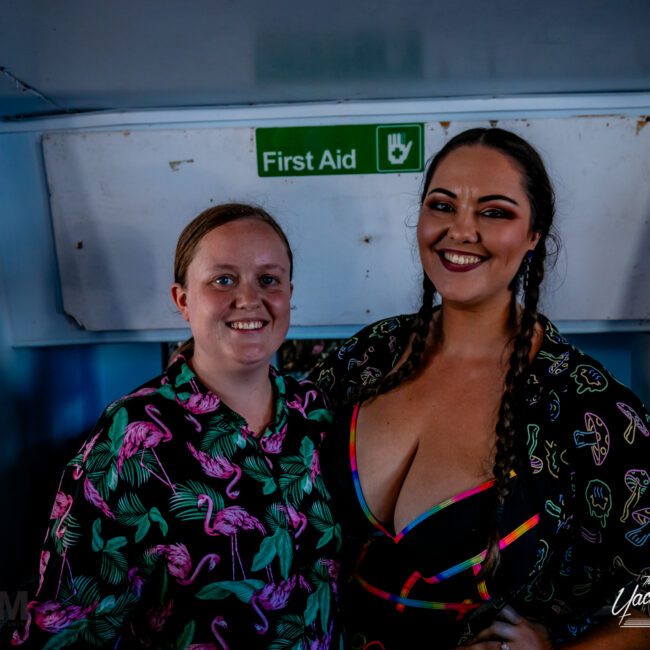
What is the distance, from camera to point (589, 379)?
1.15 m

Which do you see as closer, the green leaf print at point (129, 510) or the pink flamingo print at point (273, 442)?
the green leaf print at point (129, 510)

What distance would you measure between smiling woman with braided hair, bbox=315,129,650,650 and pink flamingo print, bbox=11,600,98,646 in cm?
52

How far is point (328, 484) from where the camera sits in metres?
1.22

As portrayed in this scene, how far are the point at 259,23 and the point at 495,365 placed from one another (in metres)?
0.83

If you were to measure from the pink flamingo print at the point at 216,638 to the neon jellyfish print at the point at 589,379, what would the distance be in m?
0.78

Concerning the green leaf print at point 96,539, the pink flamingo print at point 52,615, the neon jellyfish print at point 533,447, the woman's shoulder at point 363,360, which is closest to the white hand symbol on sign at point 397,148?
the woman's shoulder at point 363,360

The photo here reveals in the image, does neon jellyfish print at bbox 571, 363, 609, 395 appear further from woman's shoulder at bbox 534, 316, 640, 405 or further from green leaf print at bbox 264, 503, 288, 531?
green leaf print at bbox 264, 503, 288, 531

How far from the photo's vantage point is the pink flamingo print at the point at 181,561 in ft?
3.25

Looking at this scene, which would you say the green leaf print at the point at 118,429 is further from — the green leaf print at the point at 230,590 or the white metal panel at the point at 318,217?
the white metal panel at the point at 318,217

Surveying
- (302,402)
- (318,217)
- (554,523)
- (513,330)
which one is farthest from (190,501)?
(318,217)

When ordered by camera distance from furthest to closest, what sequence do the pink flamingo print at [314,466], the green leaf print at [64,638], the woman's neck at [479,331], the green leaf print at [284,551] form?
the woman's neck at [479,331], the pink flamingo print at [314,466], the green leaf print at [284,551], the green leaf print at [64,638]

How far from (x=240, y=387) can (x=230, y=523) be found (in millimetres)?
258

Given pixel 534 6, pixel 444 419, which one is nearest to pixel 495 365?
pixel 444 419

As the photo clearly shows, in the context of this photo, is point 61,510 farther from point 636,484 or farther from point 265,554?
point 636,484
